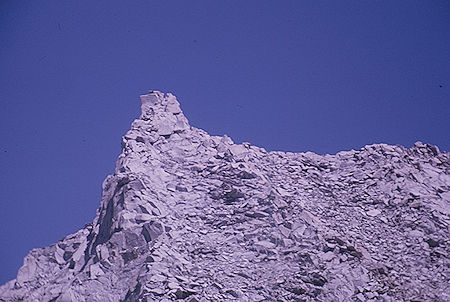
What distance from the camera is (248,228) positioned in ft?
84.6

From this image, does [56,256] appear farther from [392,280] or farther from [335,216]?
[392,280]

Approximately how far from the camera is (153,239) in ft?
80.2

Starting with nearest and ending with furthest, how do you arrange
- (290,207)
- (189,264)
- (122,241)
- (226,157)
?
1. (189,264)
2. (122,241)
3. (290,207)
4. (226,157)

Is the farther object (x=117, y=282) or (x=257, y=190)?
(x=257, y=190)

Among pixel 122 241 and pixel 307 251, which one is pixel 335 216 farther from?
pixel 122 241

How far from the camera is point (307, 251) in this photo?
2411cm

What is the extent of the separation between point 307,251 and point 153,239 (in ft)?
20.8

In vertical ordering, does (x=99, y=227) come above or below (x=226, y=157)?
below

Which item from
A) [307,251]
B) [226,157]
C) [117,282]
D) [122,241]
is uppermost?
[226,157]

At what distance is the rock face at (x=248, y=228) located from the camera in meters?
22.7

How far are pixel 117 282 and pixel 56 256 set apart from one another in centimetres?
976

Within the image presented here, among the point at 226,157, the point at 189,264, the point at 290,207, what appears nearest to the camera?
the point at 189,264

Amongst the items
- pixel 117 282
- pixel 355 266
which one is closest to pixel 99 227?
pixel 117 282

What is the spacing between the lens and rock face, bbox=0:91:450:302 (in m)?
22.7
